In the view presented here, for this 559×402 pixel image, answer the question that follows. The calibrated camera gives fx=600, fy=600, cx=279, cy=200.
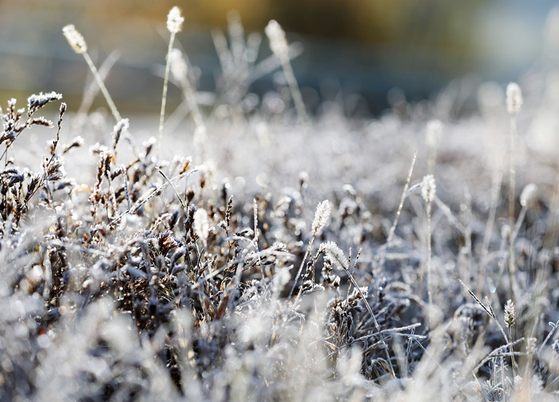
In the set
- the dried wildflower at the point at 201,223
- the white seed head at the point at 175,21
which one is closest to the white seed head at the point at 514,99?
the white seed head at the point at 175,21

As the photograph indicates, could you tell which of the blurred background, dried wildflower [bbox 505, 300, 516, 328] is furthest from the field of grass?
the blurred background

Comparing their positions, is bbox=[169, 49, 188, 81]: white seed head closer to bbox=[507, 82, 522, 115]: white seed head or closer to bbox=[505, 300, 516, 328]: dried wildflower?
bbox=[507, 82, 522, 115]: white seed head

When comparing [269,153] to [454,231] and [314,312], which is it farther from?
[314,312]

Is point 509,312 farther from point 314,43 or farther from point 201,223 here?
point 314,43

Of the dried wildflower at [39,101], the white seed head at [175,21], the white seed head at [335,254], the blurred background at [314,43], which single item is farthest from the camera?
the blurred background at [314,43]

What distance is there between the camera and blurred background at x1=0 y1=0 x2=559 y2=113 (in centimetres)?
1327

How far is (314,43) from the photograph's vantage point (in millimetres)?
21156

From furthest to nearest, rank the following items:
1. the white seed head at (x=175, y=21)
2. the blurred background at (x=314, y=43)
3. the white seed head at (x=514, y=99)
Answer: the blurred background at (x=314, y=43)
the white seed head at (x=514, y=99)
the white seed head at (x=175, y=21)

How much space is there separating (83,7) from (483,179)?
18.9 metres

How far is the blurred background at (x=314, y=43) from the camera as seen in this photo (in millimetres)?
13273

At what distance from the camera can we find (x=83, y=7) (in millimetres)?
20656

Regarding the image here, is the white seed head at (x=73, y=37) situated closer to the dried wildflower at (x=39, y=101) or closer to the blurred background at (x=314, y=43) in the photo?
the dried wildflower at (x=39, y=101)

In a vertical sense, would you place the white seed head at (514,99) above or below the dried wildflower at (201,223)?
above

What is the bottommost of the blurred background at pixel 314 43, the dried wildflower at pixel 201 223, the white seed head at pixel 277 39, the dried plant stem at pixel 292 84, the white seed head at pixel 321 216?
the white seed head at pixel 321 216
